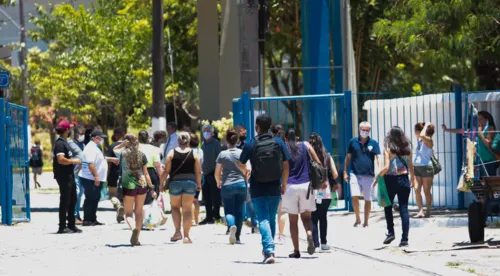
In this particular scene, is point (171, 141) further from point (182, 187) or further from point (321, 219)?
point (321, 219)

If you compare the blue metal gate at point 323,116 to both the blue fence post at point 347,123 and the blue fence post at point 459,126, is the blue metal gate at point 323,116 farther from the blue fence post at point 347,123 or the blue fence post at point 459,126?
the blue fence post at point 459,126

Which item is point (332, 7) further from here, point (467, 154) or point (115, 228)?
point (467, 154)

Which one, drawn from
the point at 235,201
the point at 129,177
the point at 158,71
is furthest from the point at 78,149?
the point at 158,71

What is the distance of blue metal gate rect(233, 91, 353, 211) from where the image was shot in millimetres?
20859

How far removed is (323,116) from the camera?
81.0ft

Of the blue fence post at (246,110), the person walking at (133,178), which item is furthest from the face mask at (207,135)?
the person walking at (133,178)

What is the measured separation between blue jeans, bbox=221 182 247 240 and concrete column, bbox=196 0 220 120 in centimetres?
1366

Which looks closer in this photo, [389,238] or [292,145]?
[292,145]

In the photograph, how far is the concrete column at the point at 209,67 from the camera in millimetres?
31406

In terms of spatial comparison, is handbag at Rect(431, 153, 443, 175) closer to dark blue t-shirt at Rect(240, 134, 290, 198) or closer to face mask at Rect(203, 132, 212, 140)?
face mask at Rect(203, 132, 212, 140)

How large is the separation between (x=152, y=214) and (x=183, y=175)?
2.68 meters

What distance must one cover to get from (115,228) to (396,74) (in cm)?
2376

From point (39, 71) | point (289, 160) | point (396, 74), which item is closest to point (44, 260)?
point (289, 160)

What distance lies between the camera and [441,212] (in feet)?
68.1
